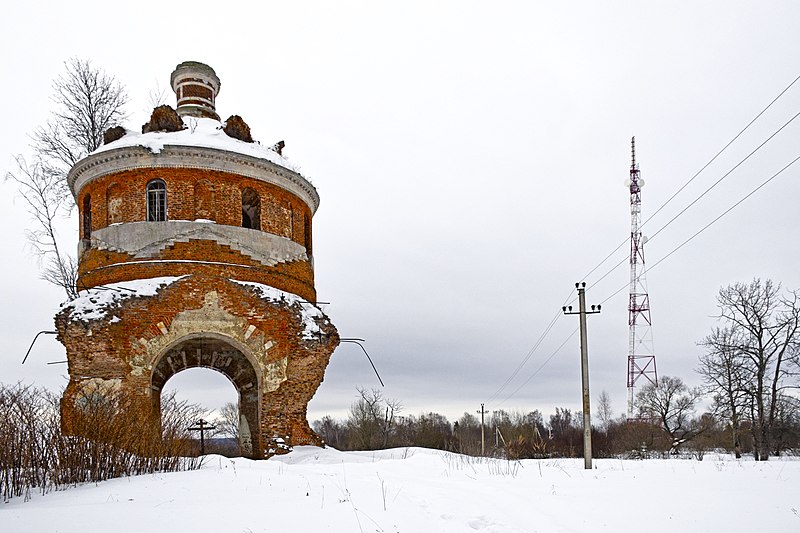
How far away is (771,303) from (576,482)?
66.9ft

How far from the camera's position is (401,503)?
7516 millimetres

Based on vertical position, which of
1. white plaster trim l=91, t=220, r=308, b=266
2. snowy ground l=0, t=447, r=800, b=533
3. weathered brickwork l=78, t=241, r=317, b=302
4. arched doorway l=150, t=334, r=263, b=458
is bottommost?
snowy ground l=0, t=447, r=800, b=533

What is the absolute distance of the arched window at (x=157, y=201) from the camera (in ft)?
51.0

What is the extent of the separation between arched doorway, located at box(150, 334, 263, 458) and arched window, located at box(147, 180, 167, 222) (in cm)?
347

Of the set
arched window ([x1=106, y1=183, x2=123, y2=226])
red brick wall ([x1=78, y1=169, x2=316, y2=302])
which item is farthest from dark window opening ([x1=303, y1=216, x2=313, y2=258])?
arched window ([x1=106, y1=183, x2=123, y2=226])

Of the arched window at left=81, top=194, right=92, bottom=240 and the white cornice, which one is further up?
the white cornice

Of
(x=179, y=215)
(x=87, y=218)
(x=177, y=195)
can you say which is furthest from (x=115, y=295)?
(x=87, y=218)

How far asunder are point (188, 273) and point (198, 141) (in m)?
3.38

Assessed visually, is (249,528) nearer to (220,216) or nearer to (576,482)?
(576,482)

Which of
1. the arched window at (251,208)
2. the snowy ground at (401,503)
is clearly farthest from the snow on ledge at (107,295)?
the snowy ground at (401,503)

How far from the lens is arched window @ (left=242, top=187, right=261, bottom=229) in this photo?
16594mm

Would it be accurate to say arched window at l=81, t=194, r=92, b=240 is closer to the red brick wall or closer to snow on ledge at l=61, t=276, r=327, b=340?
the red brick wall

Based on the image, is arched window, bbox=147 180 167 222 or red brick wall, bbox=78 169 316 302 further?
arched window, bbox=147 180 167 222

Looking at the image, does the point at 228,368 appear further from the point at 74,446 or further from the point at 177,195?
the point at 74,446
